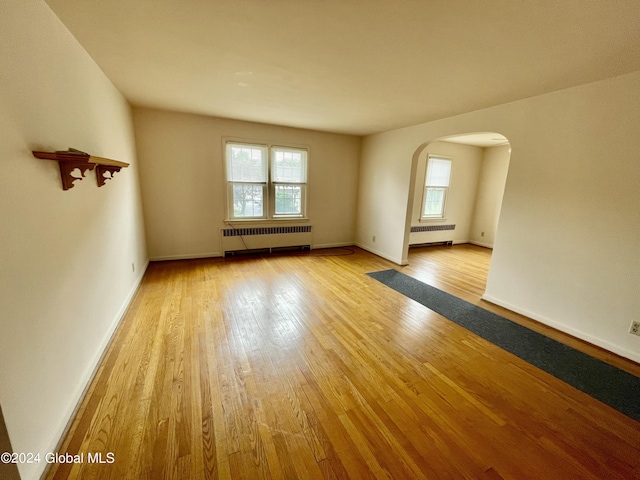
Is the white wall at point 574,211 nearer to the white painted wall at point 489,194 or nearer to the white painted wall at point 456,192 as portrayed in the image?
the white painted wall at point 456,192

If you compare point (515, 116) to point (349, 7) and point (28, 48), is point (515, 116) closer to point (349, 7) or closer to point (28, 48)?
point (349, 7)

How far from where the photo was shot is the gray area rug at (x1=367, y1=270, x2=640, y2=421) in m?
1.83

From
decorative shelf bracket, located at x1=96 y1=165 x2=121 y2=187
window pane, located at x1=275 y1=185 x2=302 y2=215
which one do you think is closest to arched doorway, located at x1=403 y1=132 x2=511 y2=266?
window pane, located at x1=275 y1=185 x2=302 y2=215

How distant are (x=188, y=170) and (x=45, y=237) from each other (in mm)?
3196

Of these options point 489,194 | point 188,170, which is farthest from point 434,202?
point 188,170

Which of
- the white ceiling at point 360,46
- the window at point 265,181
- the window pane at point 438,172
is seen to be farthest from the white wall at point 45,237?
the window pane at point 438,172

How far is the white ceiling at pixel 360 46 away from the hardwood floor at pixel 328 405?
239cm

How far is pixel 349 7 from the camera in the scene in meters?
1.47

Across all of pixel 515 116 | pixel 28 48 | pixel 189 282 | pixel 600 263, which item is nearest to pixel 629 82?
pixel 515 116

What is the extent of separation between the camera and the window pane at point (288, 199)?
197 inches

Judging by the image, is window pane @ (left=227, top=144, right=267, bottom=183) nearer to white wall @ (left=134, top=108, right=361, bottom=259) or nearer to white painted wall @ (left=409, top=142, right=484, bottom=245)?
white wall @ (left=134, top=108, right=361, bottom=259)

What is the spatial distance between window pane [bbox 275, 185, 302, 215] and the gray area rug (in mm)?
2773

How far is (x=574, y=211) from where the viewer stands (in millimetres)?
2494

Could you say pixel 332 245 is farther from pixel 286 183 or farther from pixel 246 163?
pixel 246 163
